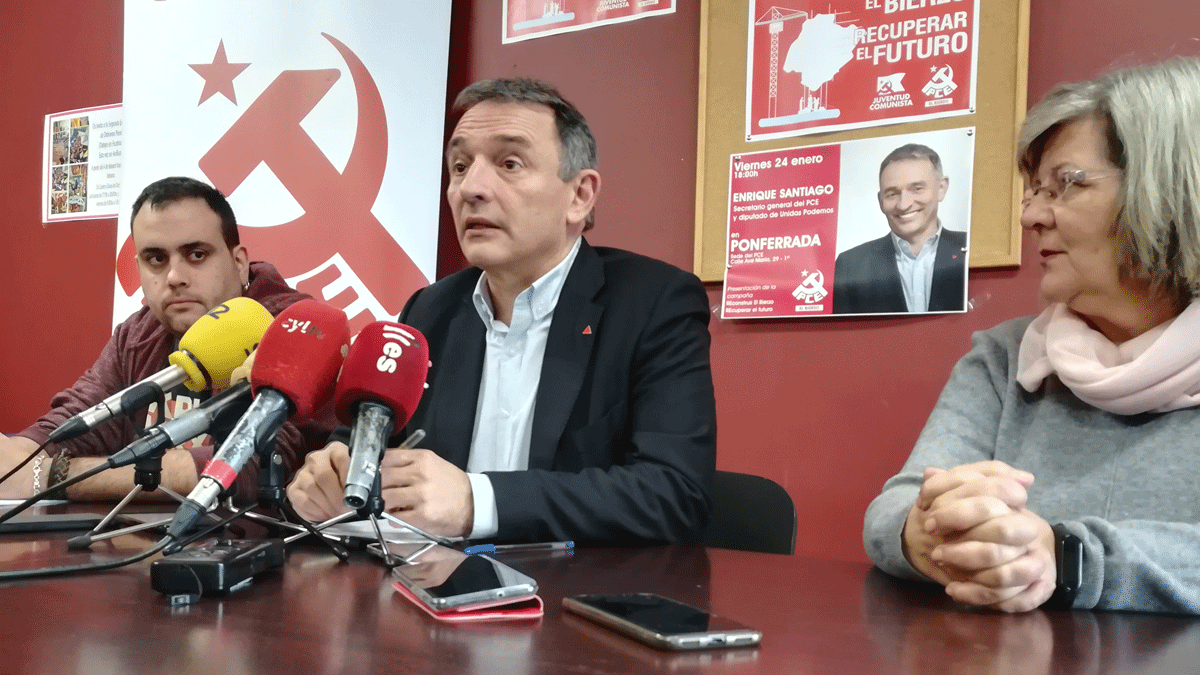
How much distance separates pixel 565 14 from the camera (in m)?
2.69

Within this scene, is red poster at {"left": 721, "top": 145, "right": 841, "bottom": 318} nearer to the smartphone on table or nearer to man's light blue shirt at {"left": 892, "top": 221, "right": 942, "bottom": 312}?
man's light blue shirt at {"left": 892, "top": 221, "right": 942, "bottom": 312}

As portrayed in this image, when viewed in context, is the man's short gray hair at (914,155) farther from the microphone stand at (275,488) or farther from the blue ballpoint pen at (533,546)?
the microphone stand at (275,488)

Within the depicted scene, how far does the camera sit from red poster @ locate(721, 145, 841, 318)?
223 centimetres

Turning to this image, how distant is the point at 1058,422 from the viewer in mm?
1212

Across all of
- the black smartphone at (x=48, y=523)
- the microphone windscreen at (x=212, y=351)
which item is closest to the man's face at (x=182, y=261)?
the black smartphone at (x=48, y=523)

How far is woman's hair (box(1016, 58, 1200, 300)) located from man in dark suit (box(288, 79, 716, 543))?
2.16 ft

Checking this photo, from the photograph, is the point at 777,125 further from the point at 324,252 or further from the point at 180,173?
the point at 180,173

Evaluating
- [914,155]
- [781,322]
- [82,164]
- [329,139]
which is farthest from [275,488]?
[82,164]

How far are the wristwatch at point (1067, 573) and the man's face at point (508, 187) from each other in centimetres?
107

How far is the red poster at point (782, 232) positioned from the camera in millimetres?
2234

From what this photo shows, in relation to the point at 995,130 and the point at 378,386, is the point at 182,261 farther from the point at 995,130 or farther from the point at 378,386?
the point at 995,130

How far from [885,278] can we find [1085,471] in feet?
3.39

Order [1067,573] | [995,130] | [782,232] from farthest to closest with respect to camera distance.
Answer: [782,232] < [995,130] < [1067,573]

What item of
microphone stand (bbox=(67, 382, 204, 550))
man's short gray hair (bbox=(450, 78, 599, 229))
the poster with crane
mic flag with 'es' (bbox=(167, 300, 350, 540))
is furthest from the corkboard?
microphone stand (bbox=(67, 382, 204, 550))
